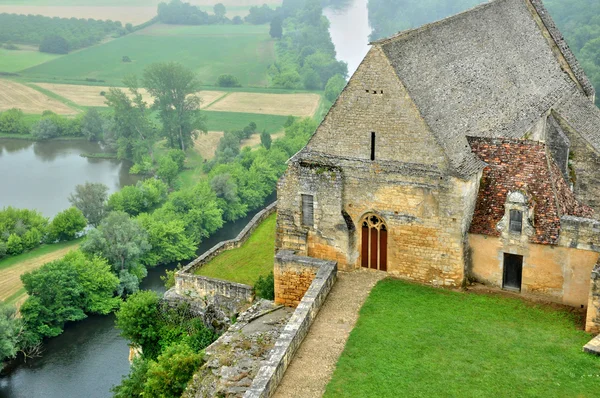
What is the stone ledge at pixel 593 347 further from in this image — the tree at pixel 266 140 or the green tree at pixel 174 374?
the tree at pixel 266 140

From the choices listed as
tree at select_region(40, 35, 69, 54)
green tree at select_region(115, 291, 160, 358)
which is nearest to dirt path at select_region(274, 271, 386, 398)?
green tree at select_region(115, 291, 160, 358)

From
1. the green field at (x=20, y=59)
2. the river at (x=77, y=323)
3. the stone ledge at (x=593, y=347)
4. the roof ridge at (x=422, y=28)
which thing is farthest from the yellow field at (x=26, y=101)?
the stone ledge at (x=593, y=347)

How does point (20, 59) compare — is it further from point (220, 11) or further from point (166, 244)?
point (166, 244)

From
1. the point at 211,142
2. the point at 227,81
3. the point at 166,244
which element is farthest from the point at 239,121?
the point at 166,244

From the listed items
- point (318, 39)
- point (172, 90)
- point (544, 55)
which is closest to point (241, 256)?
point (544, 55)

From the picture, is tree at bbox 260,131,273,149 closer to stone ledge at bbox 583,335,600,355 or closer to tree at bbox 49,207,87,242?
tree at bbox 49,207,87,242

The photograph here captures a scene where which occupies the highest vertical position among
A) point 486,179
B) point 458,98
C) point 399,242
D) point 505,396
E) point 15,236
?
point 458,98

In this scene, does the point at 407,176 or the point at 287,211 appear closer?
the point at 407,176

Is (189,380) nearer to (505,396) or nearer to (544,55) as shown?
(505,396)
